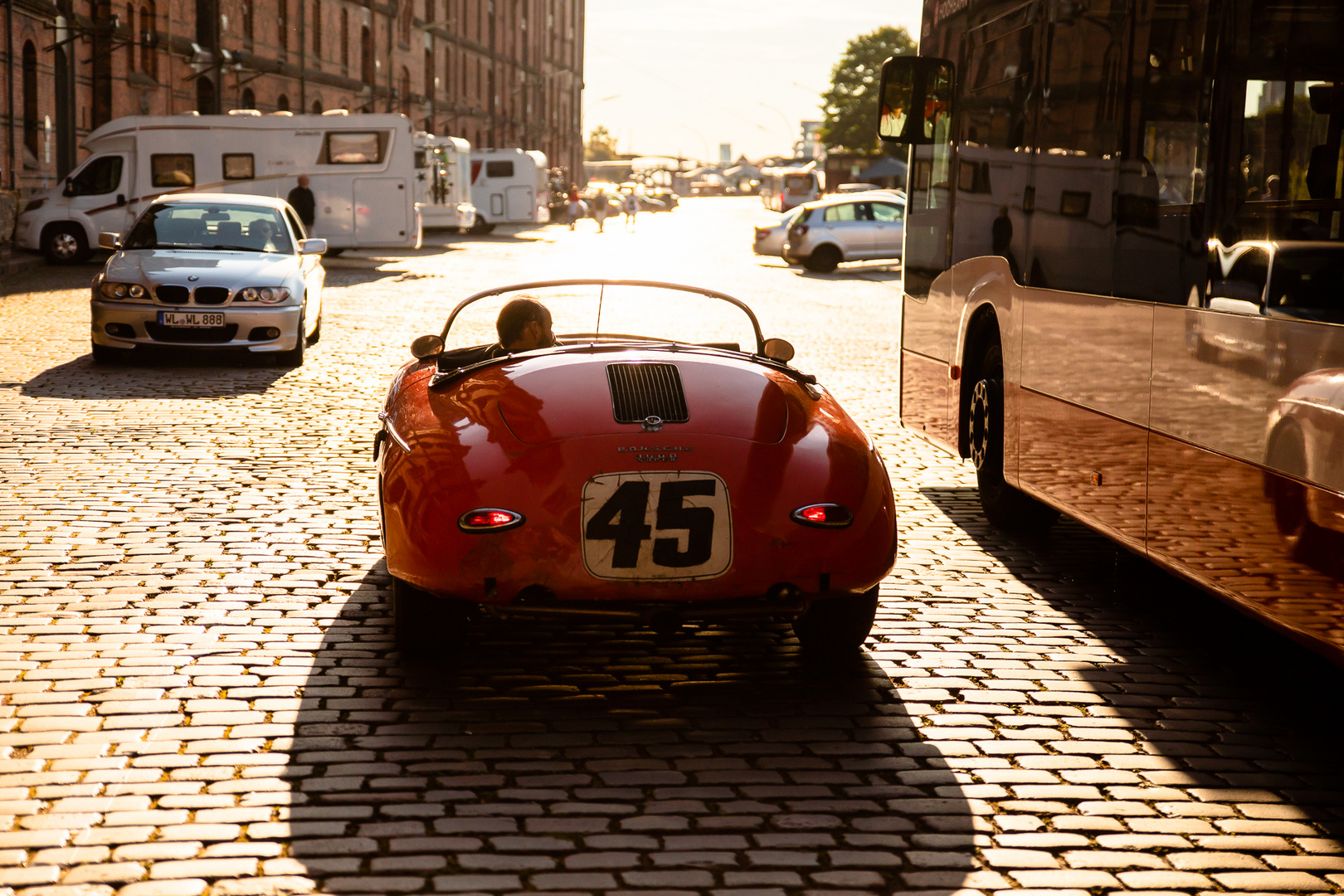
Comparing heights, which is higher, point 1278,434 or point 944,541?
point 1278,434

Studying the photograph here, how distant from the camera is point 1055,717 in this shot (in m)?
4.80

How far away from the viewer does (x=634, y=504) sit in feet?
15.2

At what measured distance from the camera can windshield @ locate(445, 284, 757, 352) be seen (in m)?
17.7

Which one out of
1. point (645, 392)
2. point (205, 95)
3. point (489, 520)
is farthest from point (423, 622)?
point (205, 95)

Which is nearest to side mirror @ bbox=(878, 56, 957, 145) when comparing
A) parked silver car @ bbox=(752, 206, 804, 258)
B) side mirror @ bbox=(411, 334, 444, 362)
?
side mirror @ bbox=(411, 334, 444, 362)

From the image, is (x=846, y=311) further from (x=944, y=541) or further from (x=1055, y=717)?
(x=1055, y=717)

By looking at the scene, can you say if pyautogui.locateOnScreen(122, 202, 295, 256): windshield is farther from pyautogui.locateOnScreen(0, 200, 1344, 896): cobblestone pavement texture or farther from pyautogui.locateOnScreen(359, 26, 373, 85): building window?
pyautogui.locateOnScreen(359, 26, 373, 85): building window

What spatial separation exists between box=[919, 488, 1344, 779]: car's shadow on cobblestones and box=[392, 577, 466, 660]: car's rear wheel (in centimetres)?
217

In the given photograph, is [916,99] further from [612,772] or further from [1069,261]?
[612,772]

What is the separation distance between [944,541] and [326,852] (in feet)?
14.7

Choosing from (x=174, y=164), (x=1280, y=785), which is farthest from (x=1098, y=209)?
(x=174, y=164)

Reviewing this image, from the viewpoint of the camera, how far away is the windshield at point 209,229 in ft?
47.9

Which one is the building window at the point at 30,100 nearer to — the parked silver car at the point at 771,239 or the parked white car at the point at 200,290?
the parked silver car at the point at 771,239

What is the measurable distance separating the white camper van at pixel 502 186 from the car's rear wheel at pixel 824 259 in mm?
19951
